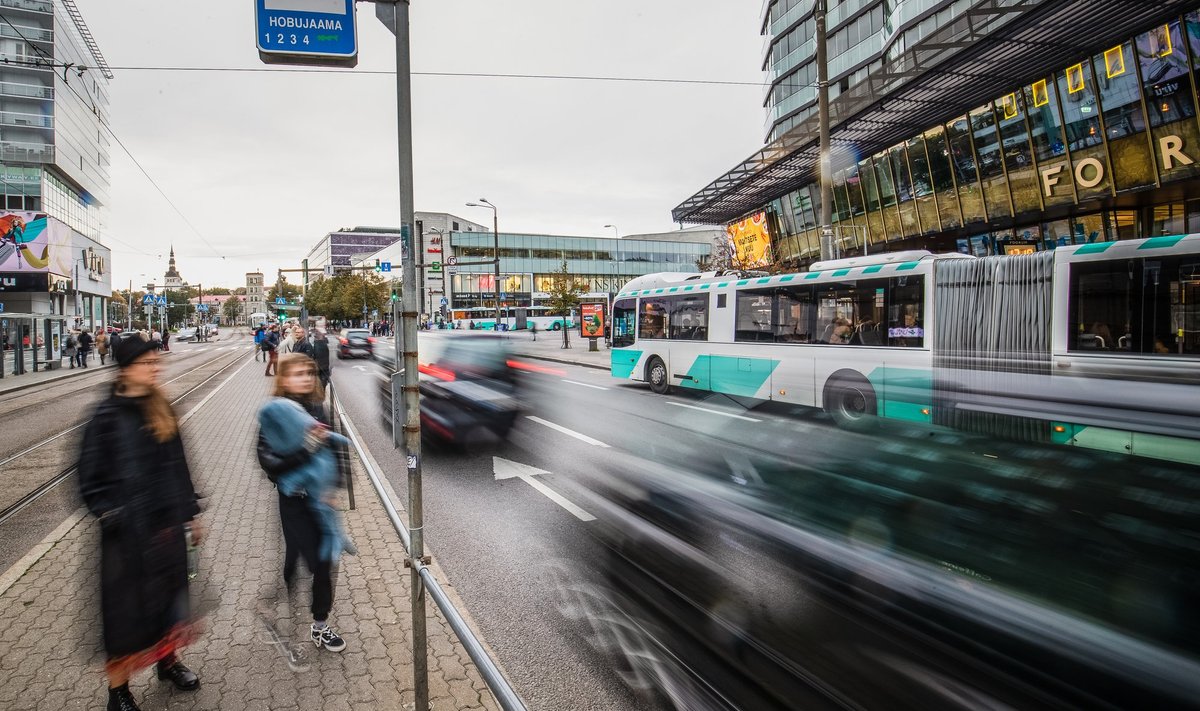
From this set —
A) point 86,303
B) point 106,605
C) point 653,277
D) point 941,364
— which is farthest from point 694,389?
point 86,303

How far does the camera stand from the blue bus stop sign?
3.54 meters

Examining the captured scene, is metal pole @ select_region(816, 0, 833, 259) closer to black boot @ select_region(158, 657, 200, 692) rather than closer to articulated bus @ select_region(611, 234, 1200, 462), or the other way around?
articulated bus @ select_region(611, 234, 1200, 462)

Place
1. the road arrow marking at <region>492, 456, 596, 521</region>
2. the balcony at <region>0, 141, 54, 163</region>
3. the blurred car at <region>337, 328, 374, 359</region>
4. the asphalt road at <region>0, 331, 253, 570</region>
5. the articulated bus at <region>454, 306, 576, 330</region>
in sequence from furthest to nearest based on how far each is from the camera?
1. the articulated bus at <region>454, 306, 576, 330</region>
2. the balcony at <region>0, 141, 54, 163</region>
3. the blurred car at <region>337, 328, 374, 359</region>
4. the road arrow marking at <region>492, 456, 596, 521</region>
5. the asphalt road at <region>0, 331, 253, 570</region>

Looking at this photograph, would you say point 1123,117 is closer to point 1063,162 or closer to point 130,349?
point 1063,162

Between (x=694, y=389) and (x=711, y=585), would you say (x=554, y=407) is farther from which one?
(x=711, y=585)

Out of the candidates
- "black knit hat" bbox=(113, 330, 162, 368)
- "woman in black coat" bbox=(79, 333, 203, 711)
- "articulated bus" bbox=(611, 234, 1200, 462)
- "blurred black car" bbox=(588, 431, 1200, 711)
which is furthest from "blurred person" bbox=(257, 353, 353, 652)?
"articulated bus" bbox=(611, 234, 1200, 462)

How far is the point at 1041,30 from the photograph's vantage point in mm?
16078

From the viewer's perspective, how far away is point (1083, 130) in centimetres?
1886

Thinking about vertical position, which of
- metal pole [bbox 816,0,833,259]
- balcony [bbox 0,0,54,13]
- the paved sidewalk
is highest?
balcony [bbox 0,0,54,13]

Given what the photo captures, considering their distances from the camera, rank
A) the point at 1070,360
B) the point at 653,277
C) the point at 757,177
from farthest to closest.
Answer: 1. the point at 757,177
2. the point at 653,277
3. the point at 1070,360

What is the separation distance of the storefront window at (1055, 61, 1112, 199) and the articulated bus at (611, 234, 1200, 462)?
12670mm

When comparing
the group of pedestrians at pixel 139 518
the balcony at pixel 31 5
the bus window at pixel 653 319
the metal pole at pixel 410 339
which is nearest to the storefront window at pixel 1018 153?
the bus window at pixel 653 319

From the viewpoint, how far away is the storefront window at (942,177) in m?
23.4

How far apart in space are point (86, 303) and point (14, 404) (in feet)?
155
